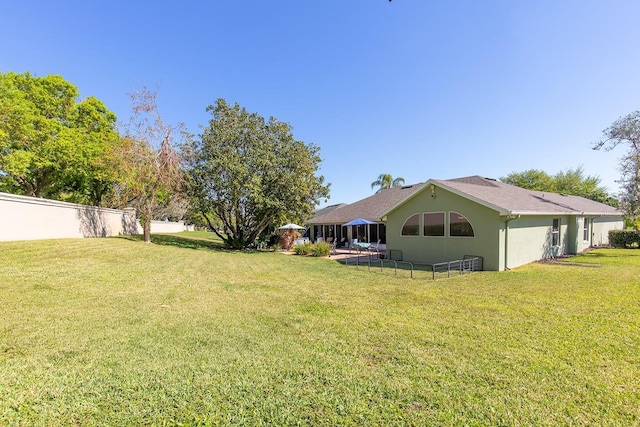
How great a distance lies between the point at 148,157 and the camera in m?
18.5

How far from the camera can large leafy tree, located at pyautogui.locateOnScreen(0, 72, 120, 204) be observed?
16.5m

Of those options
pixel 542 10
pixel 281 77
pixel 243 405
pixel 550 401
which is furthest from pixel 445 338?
pixel 281 77

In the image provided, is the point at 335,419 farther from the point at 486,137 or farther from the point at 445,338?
the point at 486,137

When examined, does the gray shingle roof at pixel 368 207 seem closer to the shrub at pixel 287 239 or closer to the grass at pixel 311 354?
the shrub at pixel 287 239

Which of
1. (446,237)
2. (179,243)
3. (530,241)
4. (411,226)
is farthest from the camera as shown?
(179,243)

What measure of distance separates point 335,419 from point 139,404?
1.99m

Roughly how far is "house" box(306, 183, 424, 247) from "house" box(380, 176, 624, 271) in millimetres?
6835

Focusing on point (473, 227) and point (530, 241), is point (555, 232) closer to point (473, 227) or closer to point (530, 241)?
point (530, 241)

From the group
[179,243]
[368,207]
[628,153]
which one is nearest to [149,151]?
[179,243]

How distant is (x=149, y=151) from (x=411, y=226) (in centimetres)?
1648

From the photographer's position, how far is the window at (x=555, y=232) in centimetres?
1534

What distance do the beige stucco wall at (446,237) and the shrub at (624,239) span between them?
1574 centimetres

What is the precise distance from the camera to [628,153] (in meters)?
16.8

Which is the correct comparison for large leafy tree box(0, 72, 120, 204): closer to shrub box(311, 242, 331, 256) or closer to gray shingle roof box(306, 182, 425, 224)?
shrub box(311, 242, 331, 256)
